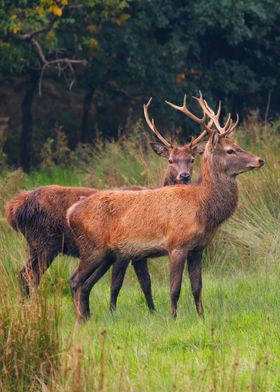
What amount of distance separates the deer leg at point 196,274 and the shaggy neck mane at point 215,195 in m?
0.29

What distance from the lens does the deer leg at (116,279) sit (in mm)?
10512

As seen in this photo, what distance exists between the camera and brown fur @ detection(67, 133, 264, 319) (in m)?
9.96

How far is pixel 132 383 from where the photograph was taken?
7023mm

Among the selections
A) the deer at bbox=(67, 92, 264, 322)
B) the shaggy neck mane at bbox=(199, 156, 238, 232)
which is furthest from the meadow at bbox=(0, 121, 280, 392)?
the shaggy neck mane at bbox=(199, 156, 238, 232)

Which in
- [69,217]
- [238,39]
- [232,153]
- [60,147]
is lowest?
[60,147]

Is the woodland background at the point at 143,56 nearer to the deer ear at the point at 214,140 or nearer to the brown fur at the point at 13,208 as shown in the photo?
the brown fur at the point at 13,208

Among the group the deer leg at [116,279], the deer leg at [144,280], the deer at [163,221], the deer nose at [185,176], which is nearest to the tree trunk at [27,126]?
the deer nose at [185,176]

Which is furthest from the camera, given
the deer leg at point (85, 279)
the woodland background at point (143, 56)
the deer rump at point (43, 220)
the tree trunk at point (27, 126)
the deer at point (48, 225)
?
the tree trunk at point (27, 126)

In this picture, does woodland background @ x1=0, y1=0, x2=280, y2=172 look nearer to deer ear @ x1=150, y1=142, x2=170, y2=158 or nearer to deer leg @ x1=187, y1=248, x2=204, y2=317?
deer ear @ x1=150, y1=142, x2=170, y2=158

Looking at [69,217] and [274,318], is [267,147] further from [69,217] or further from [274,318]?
[274,318]

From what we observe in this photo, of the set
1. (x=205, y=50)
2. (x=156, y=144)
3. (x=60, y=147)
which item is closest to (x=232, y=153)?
(x=156, y=144)

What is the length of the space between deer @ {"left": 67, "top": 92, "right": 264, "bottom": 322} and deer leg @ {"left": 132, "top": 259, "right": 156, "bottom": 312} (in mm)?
425

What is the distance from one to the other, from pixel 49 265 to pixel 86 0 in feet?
31.8

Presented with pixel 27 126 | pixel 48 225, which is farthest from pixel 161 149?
pixel 27 126
